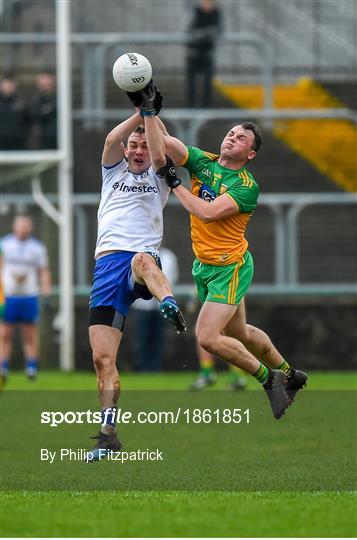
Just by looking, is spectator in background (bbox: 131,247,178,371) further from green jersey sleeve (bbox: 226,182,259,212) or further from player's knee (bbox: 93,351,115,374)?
player's knee (bbox: 93,351,115,374)

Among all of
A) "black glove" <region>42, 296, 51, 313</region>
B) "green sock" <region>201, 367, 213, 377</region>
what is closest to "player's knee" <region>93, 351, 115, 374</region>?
"green sock" <region>201, 367, 213, 377</region>

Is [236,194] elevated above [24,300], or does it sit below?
above

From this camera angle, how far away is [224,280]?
10.8m

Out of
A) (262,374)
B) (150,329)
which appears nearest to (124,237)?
(262,374)

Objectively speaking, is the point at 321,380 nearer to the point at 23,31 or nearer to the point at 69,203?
the point at 69,203

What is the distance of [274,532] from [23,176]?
51.4ft

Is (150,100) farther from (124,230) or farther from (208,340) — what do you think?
(208,340)

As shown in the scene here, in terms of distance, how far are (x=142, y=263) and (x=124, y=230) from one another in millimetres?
397

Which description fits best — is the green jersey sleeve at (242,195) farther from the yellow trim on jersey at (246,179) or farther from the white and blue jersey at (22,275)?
the white and blue jersey at (22,275)

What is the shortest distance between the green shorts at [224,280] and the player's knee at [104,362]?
1.17m

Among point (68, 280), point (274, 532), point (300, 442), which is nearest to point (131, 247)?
point (300, 442)

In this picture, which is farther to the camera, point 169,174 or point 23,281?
point 23,281

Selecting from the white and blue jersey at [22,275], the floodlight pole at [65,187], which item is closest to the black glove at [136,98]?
the white and blue jersey at [22,275]

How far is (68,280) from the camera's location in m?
21.4
